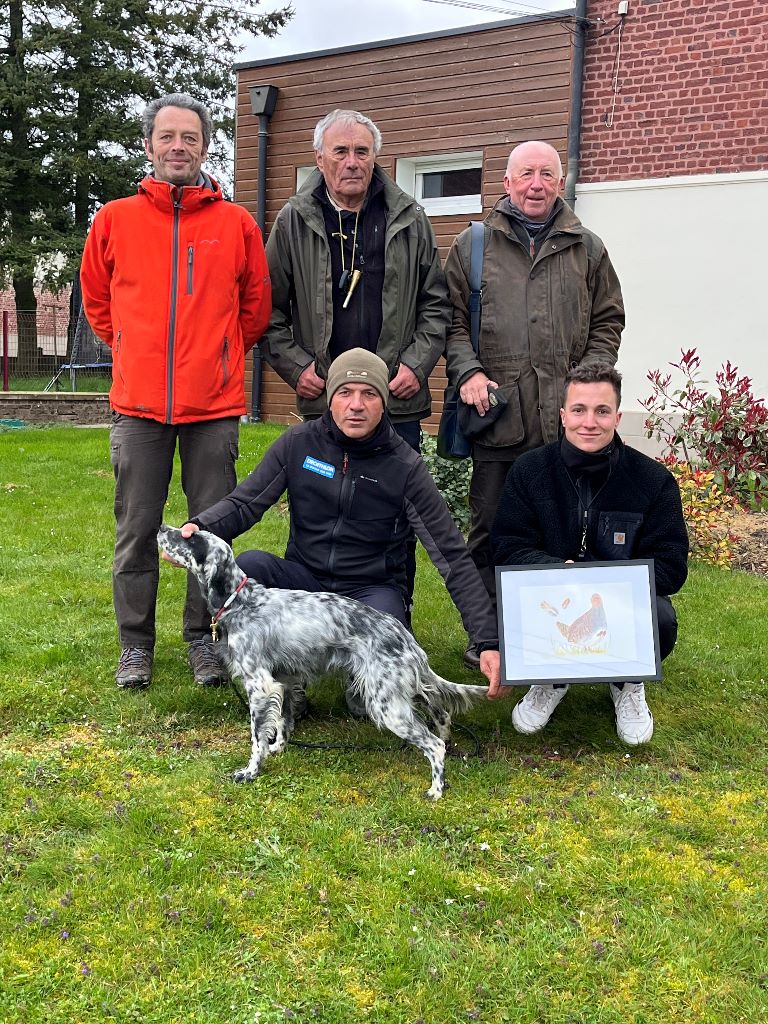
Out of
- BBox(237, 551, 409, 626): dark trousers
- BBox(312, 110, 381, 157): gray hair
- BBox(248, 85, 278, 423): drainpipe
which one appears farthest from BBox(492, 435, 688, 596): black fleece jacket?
BBox(248, 85, 278, 423): drainpipe

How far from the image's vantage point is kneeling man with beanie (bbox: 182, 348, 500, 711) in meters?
3.50

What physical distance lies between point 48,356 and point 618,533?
16498 mm

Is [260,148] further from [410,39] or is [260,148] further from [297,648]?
[297,648]

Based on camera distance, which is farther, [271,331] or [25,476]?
[25,476]

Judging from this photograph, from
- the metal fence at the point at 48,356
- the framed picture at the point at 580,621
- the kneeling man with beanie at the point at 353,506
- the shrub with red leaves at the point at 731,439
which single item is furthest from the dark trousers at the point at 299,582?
the metal fence at the point at 48,356

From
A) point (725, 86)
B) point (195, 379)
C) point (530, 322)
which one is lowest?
point (195, 379)

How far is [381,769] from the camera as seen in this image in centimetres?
340

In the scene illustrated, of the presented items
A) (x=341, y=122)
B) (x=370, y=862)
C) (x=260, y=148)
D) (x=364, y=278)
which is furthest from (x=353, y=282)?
(x=260, y=148)

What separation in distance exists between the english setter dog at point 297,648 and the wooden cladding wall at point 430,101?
304 inches

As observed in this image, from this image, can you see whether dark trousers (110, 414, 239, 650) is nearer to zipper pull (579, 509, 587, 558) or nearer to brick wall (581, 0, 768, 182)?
zipper pull (579, 509, 587, 558)

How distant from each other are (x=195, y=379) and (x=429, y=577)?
2.56m

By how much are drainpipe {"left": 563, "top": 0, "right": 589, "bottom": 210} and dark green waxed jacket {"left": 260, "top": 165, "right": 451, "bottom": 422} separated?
6.22 m

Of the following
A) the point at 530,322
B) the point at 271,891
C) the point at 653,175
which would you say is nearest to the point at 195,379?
the point at 530,322

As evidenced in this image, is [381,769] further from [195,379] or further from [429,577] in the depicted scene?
[429,577]
